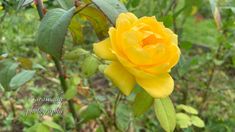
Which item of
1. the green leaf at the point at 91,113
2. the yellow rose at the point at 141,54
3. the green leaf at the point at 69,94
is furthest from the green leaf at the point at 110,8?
the green leaf at the point at 91,113

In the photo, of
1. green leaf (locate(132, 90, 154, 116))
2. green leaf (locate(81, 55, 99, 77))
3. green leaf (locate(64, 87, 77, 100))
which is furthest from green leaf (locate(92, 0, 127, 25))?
green leaf (locate(64, 87, 77, 100))

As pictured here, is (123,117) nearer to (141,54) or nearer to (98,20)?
(98,20)

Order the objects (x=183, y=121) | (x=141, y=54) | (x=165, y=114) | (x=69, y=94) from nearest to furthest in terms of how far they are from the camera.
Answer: (x=141, y=54) → (x=165, y=114) → (x=69, y=94) → (x=183, y=121)

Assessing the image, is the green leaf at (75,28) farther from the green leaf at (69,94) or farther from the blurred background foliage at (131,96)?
the green leaf at (69,94)

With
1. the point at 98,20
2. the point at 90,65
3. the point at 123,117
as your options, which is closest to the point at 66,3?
the point at 98,20

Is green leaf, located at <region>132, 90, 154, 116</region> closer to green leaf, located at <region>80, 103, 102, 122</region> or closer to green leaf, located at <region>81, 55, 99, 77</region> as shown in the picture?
green leaf, located at <region>81, 55, 99, 77</region>

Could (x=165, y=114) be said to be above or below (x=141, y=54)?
below

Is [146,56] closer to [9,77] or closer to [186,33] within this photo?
[9,77]
